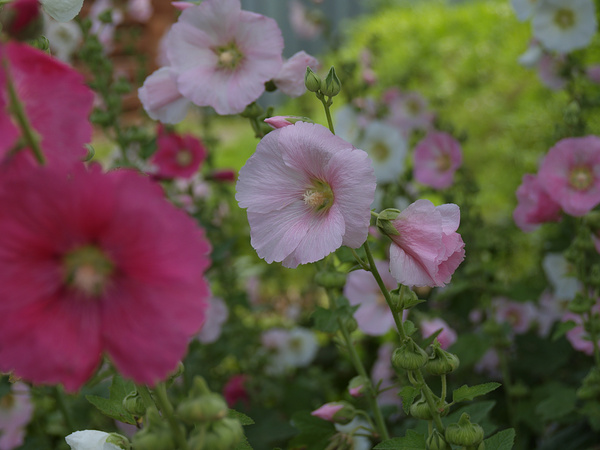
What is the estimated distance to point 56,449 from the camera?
1478 mm

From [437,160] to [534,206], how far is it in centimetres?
62

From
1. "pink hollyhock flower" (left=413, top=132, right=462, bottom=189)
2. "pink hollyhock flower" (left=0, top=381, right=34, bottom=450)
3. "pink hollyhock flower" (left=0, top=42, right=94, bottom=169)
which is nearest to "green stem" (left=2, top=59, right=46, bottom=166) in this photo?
"pink hollyhock flower" (left=0, top=42, right=94, bottom=169)

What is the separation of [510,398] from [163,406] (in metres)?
1.21

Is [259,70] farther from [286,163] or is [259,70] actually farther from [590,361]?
[590,361]

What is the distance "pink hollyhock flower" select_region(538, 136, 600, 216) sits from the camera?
116cm

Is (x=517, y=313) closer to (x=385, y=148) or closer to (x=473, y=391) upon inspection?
(x=385, y=148)

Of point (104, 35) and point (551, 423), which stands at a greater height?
point (104, 35)

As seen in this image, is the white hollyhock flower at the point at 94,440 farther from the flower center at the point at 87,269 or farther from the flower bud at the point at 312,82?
the flower bud at the point at 312,82

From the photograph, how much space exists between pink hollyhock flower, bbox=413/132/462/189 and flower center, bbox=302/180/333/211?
112cm

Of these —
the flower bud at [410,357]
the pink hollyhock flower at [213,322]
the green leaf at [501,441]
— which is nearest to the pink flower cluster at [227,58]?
the flower bud at [410,357]

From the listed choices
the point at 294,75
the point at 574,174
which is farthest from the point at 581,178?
the point at 294,75

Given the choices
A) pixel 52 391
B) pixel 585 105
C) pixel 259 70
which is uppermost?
pixel 259 70

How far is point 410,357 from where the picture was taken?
0.68m

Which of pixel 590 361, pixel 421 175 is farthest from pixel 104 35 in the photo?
pixel 590 361
